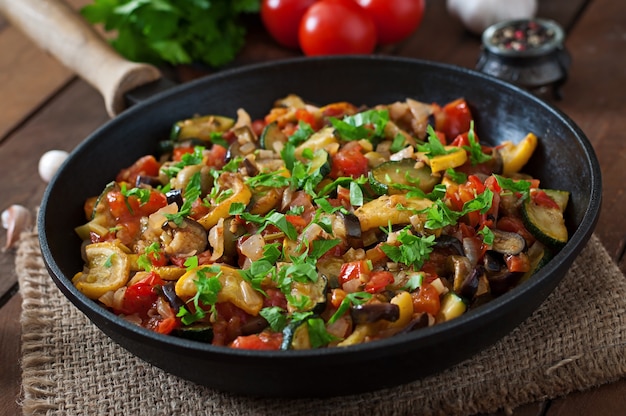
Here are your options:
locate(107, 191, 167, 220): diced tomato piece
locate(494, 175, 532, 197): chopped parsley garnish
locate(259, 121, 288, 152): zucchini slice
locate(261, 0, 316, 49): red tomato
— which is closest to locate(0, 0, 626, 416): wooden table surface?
locate(261, 0, 316, 49): red tomato

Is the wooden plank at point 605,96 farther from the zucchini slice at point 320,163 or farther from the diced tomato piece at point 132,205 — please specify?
the diced tomato piece at point 132,205

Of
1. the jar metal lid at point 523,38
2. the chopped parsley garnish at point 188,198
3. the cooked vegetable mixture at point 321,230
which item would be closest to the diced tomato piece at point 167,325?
the cooked vegetable mixture at point 321,230

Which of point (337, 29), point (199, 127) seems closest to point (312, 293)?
point (199, 127)

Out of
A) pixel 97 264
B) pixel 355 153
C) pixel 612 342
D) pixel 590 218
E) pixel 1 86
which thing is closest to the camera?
pixel 590 218

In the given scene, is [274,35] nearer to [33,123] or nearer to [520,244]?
[33,123]

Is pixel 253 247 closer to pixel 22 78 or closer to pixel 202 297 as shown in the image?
pixel 202 297

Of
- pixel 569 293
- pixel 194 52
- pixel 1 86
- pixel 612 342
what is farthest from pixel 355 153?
pixel 1 86
